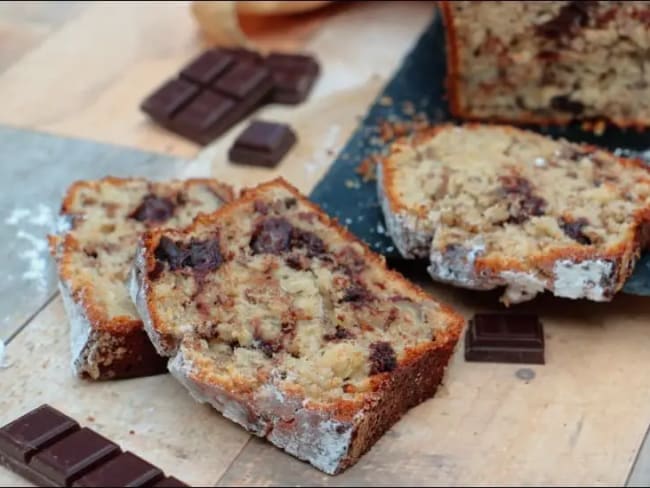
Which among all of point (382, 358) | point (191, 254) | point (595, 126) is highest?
point (191, 254)

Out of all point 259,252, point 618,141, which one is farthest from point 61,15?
point 618,141

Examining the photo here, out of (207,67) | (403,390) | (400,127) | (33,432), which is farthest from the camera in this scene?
(207,67)

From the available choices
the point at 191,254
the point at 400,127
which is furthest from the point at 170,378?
the point at 400,127

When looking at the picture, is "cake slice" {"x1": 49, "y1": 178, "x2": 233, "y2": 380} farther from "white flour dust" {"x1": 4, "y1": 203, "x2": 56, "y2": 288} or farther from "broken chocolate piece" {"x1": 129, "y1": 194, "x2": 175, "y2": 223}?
"white flour dust" {"x1": 4, "y1": 203, "x2": 56, "y2": 288}

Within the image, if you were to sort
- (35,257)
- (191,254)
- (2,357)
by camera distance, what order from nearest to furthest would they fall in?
1. (191,254)
2. (2,357)
3. (35,257)

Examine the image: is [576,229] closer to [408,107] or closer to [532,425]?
[532,425]

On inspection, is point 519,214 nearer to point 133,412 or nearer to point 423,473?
A: point 423,473
